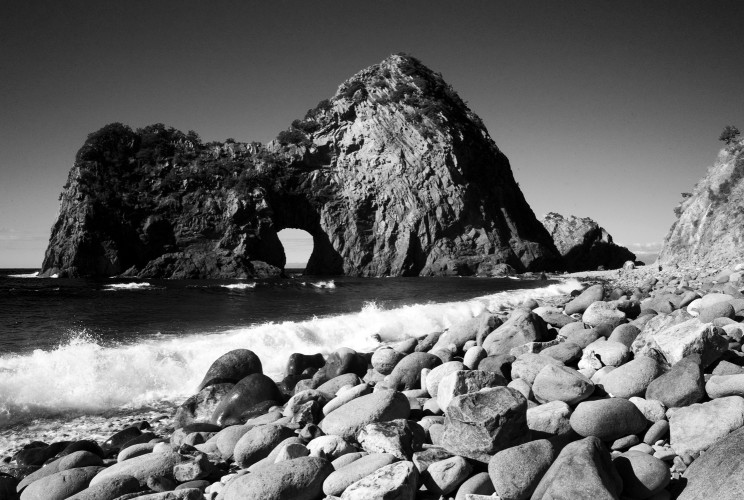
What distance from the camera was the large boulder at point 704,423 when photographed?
13.8ft

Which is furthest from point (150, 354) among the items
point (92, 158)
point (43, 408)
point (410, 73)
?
point (410, 73)

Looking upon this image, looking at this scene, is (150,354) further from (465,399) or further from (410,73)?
(410,73)

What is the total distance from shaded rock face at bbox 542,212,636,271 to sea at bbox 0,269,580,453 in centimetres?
5388

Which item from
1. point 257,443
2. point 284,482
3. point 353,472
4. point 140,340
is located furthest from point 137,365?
point 353,472

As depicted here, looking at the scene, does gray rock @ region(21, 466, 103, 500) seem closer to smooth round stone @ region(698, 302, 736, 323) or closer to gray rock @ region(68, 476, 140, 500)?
gray rock @ region(68, 476, 140, 500)

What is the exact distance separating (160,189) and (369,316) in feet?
160

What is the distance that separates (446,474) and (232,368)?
244 inches

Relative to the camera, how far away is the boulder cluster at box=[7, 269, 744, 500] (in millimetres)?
3775

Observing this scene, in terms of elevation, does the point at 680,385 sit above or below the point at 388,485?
above

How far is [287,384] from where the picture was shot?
9008 millimetres

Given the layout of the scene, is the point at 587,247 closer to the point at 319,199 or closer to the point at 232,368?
the point at 319,199

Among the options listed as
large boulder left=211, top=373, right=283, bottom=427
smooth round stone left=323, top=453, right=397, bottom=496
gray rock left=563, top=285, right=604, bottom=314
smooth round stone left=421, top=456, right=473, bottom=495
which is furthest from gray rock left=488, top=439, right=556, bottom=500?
gray rock left=563, top=285, right=604, bottom=314

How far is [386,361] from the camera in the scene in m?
8.91

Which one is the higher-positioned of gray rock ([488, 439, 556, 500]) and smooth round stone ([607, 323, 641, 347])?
smooth round stone ([607, 323, 641, 347])
